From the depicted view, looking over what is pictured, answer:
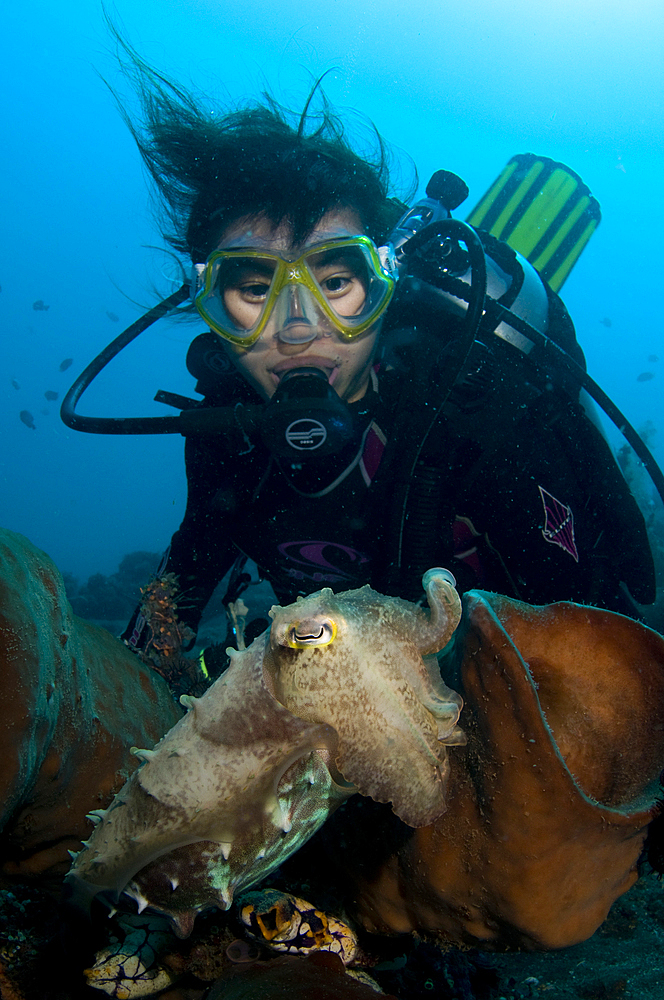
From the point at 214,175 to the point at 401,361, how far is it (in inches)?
76.1

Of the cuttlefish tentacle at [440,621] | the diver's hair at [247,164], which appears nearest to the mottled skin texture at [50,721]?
the cuttlefish tentacle at [440,621]

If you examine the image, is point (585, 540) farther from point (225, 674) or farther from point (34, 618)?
point (34, 618)

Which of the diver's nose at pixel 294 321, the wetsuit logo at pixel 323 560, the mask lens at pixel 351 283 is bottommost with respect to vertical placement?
the wetsuit logo at pixel 323 560

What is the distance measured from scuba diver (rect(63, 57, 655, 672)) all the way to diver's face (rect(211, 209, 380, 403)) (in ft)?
0.05

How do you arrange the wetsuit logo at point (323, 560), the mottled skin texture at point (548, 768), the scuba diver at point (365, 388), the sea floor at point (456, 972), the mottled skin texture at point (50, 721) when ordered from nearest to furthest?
1. the mottled skin texture at point (548, 768)
2. the mottled skin texture at point (50, 721)
3. the sea floor at point (456, 972)
4. the scuba diver at point (365, 388)
5. the wetsuit logo at point (323, 560)

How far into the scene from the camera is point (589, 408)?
357cm

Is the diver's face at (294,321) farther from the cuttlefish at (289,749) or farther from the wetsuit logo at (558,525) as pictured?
the cuttlefish at (289,749)

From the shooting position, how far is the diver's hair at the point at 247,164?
358cm

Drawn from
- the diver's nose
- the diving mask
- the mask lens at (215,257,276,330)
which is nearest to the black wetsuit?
the diving mask

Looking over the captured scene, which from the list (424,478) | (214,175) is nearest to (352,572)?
(424,478)

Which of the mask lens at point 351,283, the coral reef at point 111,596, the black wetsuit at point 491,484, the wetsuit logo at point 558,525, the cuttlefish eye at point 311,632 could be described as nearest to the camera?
the cuttlefish eye at point 311,632

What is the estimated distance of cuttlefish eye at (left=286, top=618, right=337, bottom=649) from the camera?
3.82 ft

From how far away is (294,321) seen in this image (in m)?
3.52

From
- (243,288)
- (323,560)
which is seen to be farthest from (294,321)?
(323,560)
